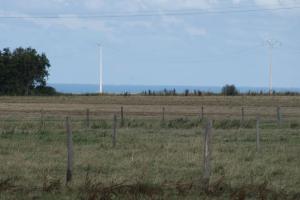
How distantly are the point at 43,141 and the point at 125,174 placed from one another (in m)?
9.27

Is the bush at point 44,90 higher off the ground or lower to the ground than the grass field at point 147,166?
higher

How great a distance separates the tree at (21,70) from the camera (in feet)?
311

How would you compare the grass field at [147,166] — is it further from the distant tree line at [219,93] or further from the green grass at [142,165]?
the distant tree line at [219,93]

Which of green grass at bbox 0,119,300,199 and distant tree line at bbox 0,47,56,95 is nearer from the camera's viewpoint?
green grass at bbox 0,119,300,199

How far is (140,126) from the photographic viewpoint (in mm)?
33969

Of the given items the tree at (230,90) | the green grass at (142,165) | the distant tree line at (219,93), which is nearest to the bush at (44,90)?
the distant tree line at (219,93)

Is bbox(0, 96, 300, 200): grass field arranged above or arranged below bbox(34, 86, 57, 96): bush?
below

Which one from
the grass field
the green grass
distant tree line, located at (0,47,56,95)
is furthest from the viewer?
distant tree line, located at (0,47,56,95)

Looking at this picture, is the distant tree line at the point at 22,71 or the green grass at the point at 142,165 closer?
the green grass at the point at 142,165

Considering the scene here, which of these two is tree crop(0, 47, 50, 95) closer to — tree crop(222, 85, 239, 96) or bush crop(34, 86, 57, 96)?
bush crop(34, 86, 57, 96)

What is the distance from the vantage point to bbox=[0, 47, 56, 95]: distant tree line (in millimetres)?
94750

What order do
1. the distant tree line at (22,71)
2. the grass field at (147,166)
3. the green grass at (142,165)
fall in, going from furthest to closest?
1. the distant tree line at (22,71)
2. the green grass at (142,165)
3. the grass field at (147,166)

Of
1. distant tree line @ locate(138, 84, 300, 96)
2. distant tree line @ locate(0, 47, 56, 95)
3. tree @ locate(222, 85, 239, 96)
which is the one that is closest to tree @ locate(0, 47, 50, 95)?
distant tree line @ locate(0, 47, 56, 95)

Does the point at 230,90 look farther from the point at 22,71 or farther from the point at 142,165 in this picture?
the point at 142,165
